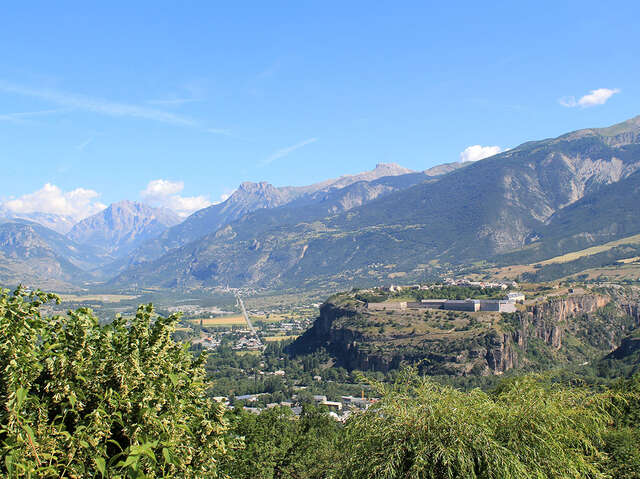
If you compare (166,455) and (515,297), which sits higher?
(166,455)

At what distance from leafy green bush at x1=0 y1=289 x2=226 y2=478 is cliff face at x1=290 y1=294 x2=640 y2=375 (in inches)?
3060

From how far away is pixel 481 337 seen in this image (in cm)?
9381

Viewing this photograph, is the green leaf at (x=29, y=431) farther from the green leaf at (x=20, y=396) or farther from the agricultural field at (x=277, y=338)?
the agricultural field at (x=277, y=338)

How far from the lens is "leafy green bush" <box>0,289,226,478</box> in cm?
1038

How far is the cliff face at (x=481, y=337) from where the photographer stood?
9156 cm

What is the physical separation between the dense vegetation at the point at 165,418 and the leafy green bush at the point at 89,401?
27 mm

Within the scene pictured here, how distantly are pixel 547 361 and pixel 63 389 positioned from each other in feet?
330

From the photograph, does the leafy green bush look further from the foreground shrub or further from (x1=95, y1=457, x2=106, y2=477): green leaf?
the foreground shrub

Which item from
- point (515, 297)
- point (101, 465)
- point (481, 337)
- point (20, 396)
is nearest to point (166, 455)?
point (101, 465)

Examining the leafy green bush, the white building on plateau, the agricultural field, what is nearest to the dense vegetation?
the leafy green bush

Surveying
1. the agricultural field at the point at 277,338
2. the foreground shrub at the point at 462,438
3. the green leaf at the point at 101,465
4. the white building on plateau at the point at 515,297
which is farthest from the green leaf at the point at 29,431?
the agricultural field at the point at 277,338

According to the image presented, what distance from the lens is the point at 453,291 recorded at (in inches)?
5017

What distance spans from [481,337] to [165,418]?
88.9m

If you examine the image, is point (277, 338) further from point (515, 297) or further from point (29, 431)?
point (29, 431)
